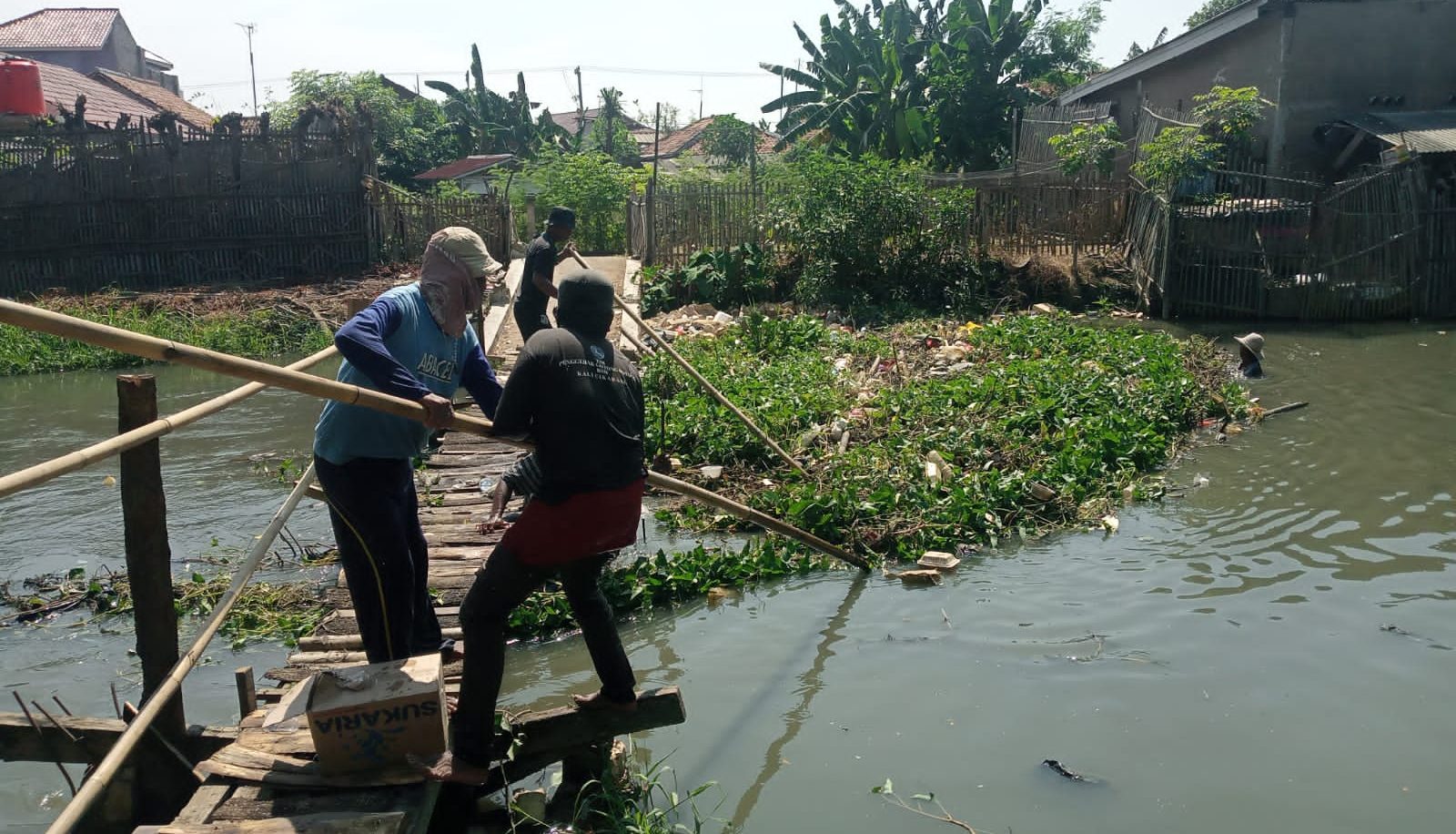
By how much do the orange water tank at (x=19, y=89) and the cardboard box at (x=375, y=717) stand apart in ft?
57.1

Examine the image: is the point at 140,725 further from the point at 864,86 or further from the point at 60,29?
the point at 60,29

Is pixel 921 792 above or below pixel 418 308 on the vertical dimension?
below

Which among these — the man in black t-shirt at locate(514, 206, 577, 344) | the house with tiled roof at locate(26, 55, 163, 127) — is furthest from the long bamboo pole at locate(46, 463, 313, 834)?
the house with tiled roof at locate(26, 55, 163, 127)

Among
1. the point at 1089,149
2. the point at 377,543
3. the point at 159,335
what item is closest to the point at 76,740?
the point at 377,543

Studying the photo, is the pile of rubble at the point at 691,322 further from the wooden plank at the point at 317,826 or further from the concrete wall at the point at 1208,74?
the wooden plank at the point at 317,826

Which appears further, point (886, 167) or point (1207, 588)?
point (886, 167)

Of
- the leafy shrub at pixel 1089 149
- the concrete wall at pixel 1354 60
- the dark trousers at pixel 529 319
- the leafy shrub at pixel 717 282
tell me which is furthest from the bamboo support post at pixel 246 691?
the concrete wall at pixel 1354 60

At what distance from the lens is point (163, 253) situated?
1603 centimetres

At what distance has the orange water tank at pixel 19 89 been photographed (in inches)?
657

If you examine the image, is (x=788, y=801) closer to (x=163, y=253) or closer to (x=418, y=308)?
(x=418, y=308)

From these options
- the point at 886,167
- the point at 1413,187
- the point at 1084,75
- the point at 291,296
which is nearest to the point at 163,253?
the point at 291,296

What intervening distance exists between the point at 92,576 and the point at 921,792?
4971 millimetres

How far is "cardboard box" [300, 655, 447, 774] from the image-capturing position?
3.20 meters

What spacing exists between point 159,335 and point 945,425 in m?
10.4
